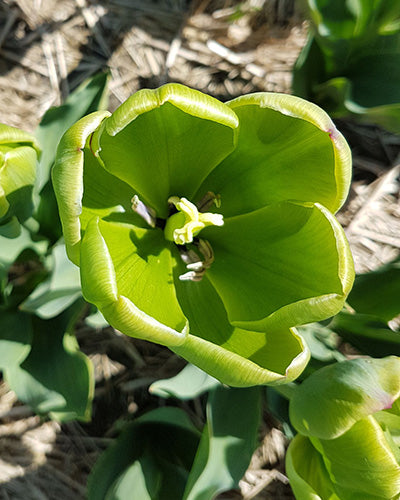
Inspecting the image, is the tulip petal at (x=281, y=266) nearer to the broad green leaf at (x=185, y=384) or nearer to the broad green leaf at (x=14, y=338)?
the broad green leaf at (x=185, y=384)

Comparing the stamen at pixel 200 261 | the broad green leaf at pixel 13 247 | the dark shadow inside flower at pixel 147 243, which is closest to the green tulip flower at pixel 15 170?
the broad green leaf at pixel 13 247

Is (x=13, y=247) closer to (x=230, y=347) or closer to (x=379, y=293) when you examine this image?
(x=230, y=347)

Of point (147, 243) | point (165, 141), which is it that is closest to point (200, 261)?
point (147, 243)

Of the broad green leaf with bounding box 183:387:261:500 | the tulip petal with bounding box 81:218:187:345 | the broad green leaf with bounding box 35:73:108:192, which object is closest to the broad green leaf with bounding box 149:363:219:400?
the broad green leaf with bounding box 183:387:261:500

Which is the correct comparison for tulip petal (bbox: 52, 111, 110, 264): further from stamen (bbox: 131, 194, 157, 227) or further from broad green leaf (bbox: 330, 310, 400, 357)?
broad green leaf (bbox: 330, 310, 400, 357)

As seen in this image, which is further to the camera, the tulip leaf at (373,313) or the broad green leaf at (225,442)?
the tulip leaf at (373,313)

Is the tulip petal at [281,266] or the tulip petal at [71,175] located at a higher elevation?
the tulip petal at [71,175]
